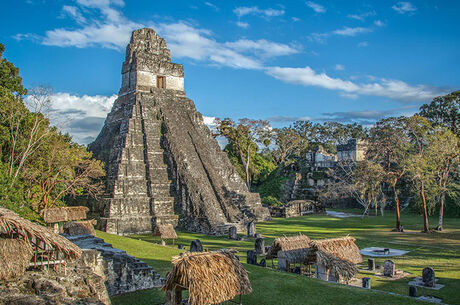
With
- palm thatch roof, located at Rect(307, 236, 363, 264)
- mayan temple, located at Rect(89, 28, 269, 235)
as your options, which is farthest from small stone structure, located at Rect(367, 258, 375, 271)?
mayan temple, located at Rect(89, 28, 269, 235)

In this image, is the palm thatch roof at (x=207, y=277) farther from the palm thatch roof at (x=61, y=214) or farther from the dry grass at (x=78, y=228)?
the palm thatch roof at (x=61, y=214)

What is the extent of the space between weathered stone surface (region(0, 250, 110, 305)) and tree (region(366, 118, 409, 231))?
17.3 metres

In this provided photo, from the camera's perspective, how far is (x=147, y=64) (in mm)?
24297

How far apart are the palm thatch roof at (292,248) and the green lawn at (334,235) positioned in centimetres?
106

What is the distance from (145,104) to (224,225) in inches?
362

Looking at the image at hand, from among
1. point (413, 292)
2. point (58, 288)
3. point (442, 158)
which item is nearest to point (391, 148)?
point (442, 158)

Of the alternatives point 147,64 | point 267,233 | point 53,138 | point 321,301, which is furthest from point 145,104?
point 321,301

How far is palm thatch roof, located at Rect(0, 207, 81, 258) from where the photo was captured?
19.7 ft

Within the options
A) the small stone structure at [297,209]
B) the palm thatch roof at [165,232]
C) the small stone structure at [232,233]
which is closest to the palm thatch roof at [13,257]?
the palm thatch roof at [165,232]

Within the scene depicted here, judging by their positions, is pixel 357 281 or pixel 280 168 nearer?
pixel 357 281

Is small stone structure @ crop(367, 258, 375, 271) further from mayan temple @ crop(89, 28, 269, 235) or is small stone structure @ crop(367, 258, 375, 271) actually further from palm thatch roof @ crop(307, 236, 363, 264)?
mayan temple @ crop(89, 28, 269, 235)

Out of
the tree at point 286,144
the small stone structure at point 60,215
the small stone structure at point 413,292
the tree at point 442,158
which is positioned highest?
the tree at point 286,144

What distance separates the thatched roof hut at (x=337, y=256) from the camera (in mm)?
10547

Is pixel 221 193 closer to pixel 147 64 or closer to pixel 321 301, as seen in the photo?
pixel 147 64
